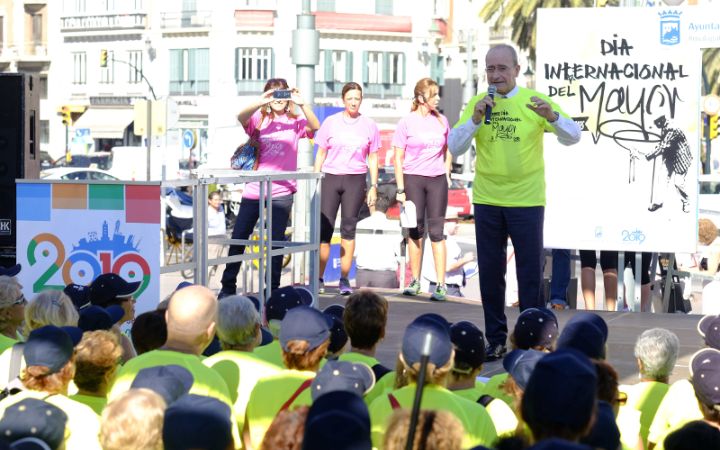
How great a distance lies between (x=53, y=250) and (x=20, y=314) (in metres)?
1.75

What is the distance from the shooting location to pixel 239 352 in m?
6.22

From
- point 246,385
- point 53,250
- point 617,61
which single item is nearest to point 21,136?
point 53,250

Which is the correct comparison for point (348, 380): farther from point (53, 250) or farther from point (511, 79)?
point (53, 250)

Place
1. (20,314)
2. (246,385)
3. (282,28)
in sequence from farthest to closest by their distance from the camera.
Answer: (282,28), (20,314), (246,385)

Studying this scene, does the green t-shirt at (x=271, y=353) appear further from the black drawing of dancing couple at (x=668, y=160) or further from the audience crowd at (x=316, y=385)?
the black drawing of dancing couple at (x=668, y=160)

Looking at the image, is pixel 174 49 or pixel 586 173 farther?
pixel 174 49

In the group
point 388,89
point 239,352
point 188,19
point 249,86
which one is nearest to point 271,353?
point 239,352

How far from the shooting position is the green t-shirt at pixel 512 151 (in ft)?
27.5

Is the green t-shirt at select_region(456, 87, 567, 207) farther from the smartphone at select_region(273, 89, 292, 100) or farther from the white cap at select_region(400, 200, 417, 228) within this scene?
the white cap at select_region(400, 200, 417, 228)

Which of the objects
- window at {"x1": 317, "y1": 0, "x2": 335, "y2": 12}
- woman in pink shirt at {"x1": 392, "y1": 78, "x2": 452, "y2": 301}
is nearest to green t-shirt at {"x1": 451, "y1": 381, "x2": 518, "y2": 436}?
woman in pink shirt at {"x1": 392, "y1": 78, "x2": 452, "y2": 301}

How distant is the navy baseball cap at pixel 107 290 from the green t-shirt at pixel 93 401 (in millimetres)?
2120

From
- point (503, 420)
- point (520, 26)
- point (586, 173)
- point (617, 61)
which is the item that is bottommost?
point (503, 420)

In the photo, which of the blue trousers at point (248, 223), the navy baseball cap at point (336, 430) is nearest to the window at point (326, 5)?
the blue trousers at point (248, 223)

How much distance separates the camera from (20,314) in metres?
7.25
